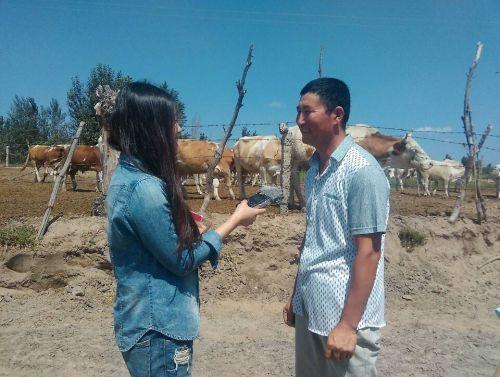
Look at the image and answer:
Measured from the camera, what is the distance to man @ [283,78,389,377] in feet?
6.38

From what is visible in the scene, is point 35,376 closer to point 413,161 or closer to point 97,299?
point 97,299

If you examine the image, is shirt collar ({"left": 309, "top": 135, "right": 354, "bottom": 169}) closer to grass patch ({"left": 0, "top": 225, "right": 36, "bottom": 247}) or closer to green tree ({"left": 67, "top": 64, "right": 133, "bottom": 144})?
grass patch ({"left": 0, "top": 225, "right": 36, "bottom": 247})

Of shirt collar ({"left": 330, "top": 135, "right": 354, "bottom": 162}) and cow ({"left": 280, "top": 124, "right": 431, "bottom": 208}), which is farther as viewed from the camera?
cow ({"left": 280, "top": 124, "right": 431, "bottom": 208})

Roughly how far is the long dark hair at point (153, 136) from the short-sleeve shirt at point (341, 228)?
0.66 metres

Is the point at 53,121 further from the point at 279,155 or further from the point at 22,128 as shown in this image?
the point at 279,155

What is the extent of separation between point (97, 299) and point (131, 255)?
15.9 feet

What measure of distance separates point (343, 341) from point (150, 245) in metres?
0.93

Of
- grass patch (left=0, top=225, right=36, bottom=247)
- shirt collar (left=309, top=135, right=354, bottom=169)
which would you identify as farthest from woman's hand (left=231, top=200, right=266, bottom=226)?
grass patch (left=0, top=225, right=36, bottom=247)

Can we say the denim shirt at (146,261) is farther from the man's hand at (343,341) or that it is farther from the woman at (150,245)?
the man's hand at (343,341)

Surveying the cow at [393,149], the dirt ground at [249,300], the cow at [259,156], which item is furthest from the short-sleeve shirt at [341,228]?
the cow at [259,156]

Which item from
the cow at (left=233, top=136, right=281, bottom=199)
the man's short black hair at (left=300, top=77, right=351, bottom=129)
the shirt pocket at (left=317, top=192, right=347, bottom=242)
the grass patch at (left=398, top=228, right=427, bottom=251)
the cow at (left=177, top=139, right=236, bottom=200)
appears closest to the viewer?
the shirt pocket at (left=317, top=192, right=347, bottom=242)

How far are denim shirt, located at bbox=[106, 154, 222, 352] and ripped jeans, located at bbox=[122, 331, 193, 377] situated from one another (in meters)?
0.03

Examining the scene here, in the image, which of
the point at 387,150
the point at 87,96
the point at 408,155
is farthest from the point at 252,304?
the point at 87,96

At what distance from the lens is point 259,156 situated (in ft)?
36.1
